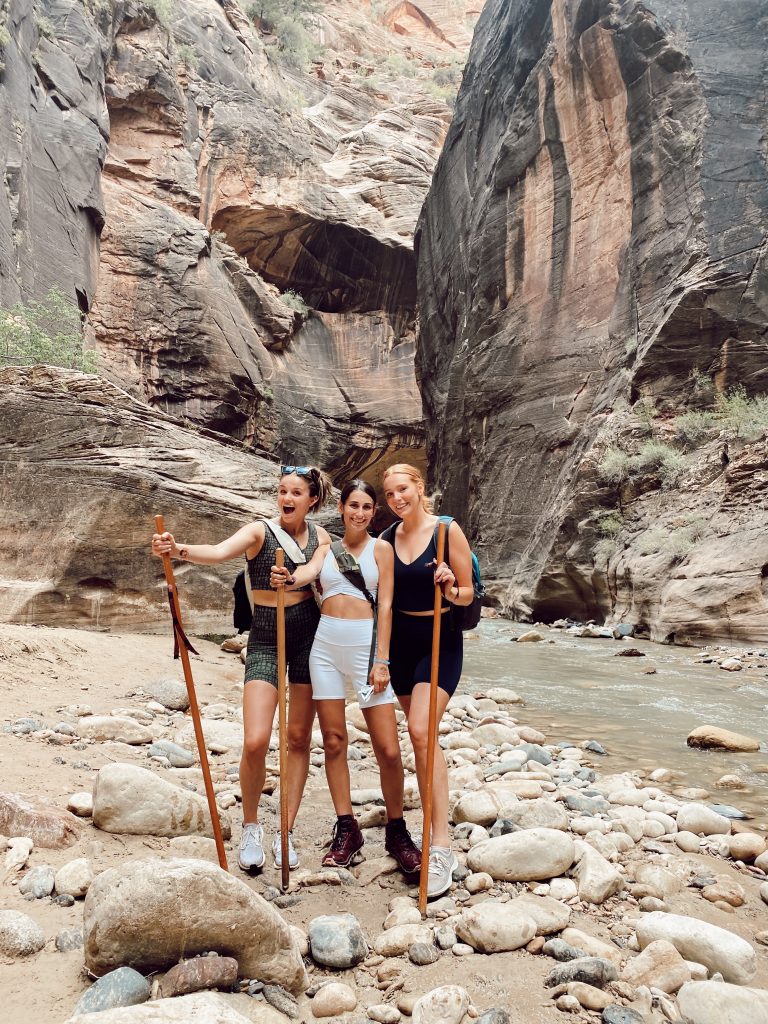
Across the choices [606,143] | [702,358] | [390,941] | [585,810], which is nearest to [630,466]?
[702,358]

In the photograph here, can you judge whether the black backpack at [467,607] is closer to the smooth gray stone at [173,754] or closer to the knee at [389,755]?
the knee at [389,755]

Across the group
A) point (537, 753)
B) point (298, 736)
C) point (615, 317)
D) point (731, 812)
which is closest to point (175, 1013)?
point (298, 736)

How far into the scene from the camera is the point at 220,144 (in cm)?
2820

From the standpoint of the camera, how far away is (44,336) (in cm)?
1507

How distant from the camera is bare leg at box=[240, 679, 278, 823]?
9.28ft

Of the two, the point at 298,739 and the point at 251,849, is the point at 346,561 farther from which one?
the point at 251,849

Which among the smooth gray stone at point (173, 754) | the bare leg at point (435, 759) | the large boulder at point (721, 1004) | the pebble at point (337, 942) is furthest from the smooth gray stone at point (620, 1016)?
the smooth gray stone at point (173, 754)

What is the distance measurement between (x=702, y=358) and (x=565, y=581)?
5.74 m

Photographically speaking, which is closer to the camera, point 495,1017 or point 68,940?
point 495,1017

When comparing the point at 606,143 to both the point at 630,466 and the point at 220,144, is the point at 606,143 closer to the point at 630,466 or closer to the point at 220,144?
the point at 630,466

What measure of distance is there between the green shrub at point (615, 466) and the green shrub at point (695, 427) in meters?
1.24

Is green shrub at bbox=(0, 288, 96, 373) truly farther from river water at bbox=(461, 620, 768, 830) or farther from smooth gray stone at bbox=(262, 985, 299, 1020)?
smooth gray stone at bbox=(262, 985, 299, 1020)

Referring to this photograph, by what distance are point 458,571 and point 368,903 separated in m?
1.37

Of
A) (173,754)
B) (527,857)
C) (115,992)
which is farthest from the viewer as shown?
(173,754)
